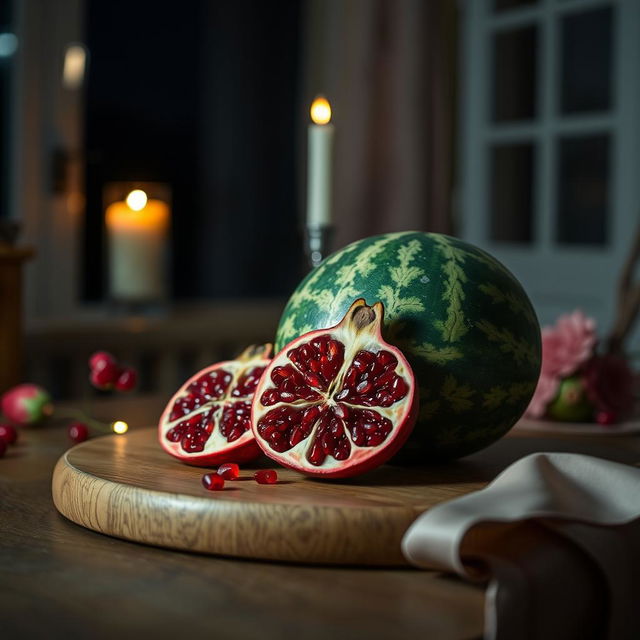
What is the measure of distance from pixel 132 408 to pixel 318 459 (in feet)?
2.79

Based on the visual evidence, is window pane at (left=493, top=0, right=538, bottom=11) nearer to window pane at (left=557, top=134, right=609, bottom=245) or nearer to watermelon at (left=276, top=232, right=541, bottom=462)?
window pane at (left=557, top=134, right=609, bottom=245)

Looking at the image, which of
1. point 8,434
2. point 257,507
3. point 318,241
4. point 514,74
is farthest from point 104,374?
point 514,74

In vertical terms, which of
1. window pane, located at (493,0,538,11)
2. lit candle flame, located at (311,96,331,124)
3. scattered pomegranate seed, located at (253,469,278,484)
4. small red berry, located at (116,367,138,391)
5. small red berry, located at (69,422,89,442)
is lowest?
small red berry, located at (69,422,89,442)

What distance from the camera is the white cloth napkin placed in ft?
2.19

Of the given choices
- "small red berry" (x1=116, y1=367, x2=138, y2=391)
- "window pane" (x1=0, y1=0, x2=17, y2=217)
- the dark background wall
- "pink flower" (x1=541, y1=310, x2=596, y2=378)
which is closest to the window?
the dark background wall

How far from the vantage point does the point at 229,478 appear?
2.89 ft

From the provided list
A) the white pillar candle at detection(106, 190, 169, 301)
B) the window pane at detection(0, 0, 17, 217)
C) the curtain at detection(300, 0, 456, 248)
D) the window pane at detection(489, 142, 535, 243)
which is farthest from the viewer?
the window pane at detection(489, 142, 535, 243)

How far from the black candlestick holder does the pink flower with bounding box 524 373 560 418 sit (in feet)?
1.21

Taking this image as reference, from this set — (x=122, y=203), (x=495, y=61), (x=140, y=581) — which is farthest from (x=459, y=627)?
(x=495, y=61)

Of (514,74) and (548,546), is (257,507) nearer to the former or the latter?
(548,546)

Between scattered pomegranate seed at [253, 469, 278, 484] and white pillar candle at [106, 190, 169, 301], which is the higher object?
white pillar candle at [106, 190, 169, 301]

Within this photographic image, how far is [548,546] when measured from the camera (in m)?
0.72

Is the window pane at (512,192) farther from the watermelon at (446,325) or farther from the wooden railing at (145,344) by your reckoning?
the watermelon at (446,325)

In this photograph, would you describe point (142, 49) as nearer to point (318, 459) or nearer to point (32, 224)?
point (32, 224)
